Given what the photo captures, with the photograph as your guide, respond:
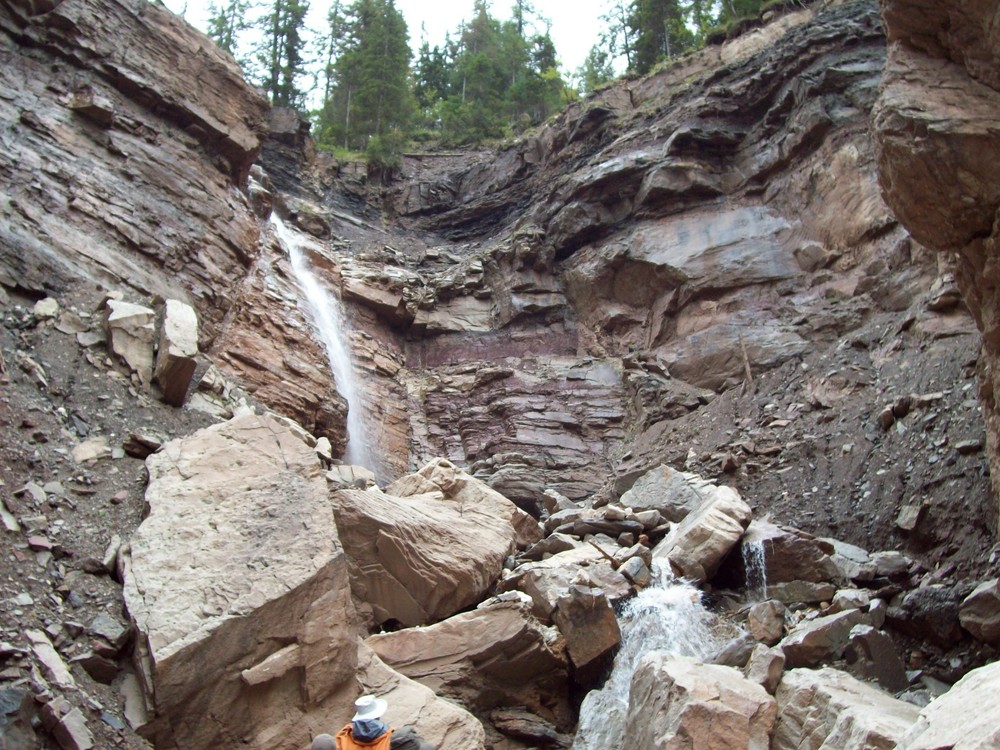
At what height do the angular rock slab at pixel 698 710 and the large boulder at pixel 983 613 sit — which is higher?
the large boulder at pixel 983 613

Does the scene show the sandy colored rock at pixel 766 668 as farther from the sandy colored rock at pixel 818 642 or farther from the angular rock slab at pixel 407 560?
the angular rock slab at pixel 407 560

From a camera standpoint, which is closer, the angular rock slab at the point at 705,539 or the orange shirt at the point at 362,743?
the orange shirt at the point at 362,743

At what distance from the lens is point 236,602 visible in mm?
7230

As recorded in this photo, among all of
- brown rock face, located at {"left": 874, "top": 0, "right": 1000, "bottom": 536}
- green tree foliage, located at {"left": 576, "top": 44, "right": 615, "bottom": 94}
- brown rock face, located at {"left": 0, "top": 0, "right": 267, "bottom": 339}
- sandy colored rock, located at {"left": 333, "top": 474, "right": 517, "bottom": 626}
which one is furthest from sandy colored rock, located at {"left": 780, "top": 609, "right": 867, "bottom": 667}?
green tree foliage, located at {"left": 576, "top": 44, "right": 615, "bottom": 94}

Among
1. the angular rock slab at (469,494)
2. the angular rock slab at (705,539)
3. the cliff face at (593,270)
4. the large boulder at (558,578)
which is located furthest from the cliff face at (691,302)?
the large boulder at (558,578)

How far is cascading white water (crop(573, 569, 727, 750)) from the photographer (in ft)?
29.6

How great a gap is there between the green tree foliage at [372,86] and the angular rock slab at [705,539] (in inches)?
1060

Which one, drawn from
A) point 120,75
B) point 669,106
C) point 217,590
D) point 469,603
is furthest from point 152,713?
point 669,106

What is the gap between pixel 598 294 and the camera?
83.5 feet

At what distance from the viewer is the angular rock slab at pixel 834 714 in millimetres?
5996

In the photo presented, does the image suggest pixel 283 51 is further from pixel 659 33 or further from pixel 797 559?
pixel 797 559

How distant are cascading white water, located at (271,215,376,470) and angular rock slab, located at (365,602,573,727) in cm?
1093

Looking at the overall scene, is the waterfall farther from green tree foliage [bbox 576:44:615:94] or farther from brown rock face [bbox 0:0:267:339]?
green tree foliage [bbox 576:44:615:94]

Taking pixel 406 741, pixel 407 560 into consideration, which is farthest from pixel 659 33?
A: pixel 406 741
